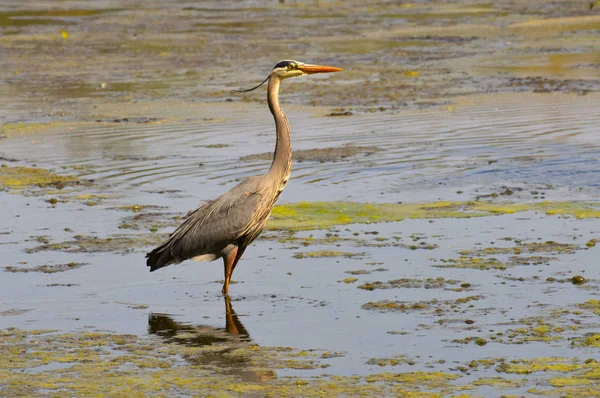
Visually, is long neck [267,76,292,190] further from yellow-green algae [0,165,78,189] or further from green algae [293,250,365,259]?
yellow-green algae [0,165,78,189]

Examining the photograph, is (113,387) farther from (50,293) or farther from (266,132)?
(266,132)

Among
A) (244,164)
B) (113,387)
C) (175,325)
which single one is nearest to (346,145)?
(244,164)

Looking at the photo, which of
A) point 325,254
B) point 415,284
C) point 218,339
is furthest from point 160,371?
point 325,254

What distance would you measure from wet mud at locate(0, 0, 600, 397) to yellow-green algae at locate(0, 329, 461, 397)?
2cm

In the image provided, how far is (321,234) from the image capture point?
37.8ft

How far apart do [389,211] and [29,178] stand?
524 centimetres

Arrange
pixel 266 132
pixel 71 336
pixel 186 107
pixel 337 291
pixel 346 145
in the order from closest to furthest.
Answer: pixel 71 336 → pixel 337 291 → pixel 346 145 → pixel 266 132 → pixel 186 107

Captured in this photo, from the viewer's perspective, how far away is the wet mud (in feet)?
24.9

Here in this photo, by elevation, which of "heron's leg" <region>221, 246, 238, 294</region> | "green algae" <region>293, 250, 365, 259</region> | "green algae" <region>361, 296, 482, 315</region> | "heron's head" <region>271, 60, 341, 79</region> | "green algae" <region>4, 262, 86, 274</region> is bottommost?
"green algae" <region>361, 296, 482, 315</region>

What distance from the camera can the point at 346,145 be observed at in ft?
56.0

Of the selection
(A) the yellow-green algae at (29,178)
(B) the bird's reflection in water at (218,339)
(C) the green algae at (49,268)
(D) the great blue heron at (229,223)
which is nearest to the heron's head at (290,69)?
(D) the great blue heron at (229,223)

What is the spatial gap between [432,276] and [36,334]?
3.22 m

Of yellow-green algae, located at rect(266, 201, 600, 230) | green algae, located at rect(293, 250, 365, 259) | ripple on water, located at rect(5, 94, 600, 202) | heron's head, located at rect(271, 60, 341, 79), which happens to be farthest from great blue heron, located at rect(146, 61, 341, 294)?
ripple on water, located at rect(5, 94, 600, 202)

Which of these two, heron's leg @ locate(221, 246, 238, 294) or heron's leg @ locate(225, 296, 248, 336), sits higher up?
heron's leg @ locate(221, 246, 238, 294)
